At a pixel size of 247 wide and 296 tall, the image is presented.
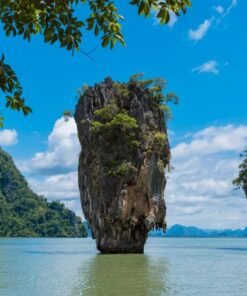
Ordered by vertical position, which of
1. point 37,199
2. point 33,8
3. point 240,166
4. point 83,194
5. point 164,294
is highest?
point 37,199

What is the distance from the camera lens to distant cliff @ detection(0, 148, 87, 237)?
138000 millimetres

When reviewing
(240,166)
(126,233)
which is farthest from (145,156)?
(240,166)

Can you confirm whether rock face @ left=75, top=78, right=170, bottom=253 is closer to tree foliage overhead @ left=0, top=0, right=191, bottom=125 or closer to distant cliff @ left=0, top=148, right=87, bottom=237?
tree foliage overhead @ left=0, top=0, right=191, bottom=125

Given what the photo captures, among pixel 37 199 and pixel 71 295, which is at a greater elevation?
pixel 37 199

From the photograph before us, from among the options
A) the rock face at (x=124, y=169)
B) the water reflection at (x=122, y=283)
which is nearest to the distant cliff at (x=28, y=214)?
the rock face at (x=124, y=169)

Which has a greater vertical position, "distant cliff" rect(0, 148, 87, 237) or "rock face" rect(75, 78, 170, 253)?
"distant cliff" rect(0, 148, 87, 237)

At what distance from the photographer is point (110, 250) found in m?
34.7

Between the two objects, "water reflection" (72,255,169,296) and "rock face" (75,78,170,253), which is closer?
"water reflection" (72,255,169,296)

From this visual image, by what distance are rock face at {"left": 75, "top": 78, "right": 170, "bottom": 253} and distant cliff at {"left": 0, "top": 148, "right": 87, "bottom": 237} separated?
106205 millimetres

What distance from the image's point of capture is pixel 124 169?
3334cm

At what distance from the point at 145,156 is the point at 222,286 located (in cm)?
1827

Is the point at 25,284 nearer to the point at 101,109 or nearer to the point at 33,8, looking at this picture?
the point at 33,8

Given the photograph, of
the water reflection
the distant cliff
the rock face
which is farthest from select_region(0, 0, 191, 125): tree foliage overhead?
the distant cliff

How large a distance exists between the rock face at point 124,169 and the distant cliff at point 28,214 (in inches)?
4181
